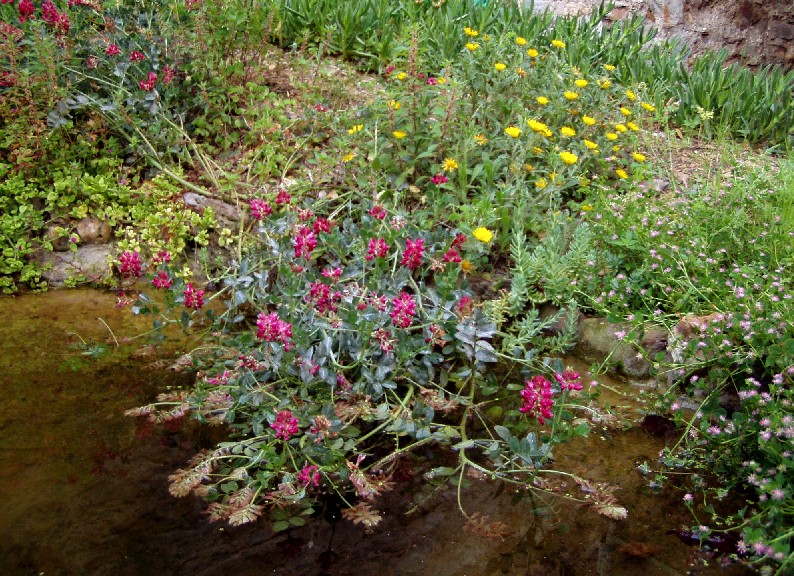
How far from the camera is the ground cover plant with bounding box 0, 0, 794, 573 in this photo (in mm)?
2855

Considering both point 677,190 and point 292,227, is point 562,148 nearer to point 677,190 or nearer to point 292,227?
A: point 677,190

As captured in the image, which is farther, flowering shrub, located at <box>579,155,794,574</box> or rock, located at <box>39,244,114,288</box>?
rock, located at <box>39,244,114,288</box>

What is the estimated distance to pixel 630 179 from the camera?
4.60 meters

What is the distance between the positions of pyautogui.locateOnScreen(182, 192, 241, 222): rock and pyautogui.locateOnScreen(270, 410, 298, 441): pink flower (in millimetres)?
2055

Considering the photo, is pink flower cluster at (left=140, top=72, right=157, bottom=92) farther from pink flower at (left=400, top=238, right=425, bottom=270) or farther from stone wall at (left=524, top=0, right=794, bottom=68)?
stone wall at (left=524, top=0, right=794, bottom=68)

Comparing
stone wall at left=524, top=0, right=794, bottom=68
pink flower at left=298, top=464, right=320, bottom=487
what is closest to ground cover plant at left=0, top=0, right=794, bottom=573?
pink flower at left=298, top=464, right=320, bottom=487

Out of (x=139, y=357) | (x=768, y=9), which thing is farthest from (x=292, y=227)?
(x=768, y=9)

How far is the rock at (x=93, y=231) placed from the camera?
14.9 ft

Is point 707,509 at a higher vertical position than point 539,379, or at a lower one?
lower

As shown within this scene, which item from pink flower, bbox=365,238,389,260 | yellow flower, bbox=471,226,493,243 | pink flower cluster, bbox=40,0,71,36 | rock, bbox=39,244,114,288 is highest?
pink flower cluster, bbox=40,0,71,36

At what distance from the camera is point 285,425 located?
274 centimetres

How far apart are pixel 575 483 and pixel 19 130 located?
3642 millimetres

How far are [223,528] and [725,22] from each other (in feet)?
22.1

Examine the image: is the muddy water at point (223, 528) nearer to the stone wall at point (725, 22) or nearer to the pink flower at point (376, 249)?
the pink flower at point (376, 249)
